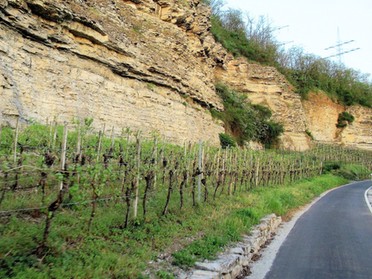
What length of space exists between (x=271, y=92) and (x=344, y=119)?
58.1 feet

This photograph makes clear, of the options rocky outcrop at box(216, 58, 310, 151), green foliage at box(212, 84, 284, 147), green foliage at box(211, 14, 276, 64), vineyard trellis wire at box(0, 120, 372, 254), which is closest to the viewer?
vineyard trellis wire at box(0, 120, 372, 254)

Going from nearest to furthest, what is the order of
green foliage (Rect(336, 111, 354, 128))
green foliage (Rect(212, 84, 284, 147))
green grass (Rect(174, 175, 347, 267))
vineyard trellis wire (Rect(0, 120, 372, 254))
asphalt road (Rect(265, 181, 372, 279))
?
vineyard trellis wire (Rect(0, 120, 372, 254)), green grass (Rect(174, 175, 347, 267)), asphalt road (Rect(265, 181, 372, 279)), green foliage (Rect(212, 84, 284, 147)), green foliage (Rect(336, 111, 354, 128))

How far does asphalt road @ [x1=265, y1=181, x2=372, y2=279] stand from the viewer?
21.5 ft

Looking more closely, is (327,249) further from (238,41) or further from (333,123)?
(333,123)

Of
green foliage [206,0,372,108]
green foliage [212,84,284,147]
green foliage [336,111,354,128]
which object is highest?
green foliage [206,0,372,108]

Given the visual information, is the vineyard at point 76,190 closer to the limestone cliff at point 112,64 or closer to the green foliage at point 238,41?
the limestone cliff at point 112,64

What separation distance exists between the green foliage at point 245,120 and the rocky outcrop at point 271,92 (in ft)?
7.43

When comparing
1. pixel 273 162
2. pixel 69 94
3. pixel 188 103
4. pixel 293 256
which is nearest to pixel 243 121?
pixel 188 103

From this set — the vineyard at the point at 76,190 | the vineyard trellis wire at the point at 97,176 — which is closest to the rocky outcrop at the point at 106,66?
the vineyard at the point at 76,190

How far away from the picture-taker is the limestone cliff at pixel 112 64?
47.2 ft

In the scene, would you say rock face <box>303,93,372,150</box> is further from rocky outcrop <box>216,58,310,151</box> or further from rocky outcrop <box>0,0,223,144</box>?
rocky outcrop <box>0,0,223,144</box>

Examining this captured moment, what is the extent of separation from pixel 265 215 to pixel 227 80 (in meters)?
33.2

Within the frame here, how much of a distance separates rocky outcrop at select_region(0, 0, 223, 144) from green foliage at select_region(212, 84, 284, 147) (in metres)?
5.61

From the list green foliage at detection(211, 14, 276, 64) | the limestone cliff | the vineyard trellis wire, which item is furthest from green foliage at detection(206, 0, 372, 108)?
the vineyard trellis wire
